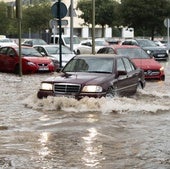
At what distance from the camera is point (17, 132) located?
1077 cm

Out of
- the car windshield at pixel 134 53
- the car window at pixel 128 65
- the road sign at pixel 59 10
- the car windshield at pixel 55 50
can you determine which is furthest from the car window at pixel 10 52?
the car window at pixel 128 65

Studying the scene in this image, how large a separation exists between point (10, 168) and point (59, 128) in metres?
3.45

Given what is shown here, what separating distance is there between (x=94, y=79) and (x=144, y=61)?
945 centimetres

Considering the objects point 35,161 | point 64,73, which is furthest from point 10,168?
point 64,73

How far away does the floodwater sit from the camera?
8.32 metres

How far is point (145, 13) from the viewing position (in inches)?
2058

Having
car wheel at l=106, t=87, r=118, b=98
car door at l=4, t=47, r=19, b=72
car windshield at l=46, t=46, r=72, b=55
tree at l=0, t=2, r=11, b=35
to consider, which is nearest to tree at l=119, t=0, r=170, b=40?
car windshield at l=46, t=46, r=72, b=55

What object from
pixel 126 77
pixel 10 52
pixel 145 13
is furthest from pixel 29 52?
pixel 145 13

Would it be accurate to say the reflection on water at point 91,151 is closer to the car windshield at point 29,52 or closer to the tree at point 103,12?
the car windshield at point 29,52

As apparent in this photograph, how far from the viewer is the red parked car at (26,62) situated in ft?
83.7

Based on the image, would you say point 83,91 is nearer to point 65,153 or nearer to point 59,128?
point 59,128

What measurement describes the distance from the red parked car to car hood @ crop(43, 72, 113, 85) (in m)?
11.2

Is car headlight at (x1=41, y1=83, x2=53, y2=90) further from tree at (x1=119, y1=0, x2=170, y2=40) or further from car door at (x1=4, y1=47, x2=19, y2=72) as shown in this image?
tree at (x1=119, y1=0, x2=170, y2=40)

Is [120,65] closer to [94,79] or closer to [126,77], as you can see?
[126,77]
